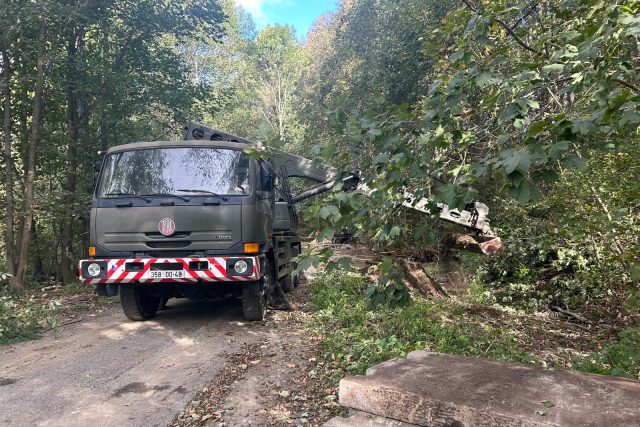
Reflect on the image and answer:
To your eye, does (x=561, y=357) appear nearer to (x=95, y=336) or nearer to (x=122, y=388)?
(x=122, y=388)

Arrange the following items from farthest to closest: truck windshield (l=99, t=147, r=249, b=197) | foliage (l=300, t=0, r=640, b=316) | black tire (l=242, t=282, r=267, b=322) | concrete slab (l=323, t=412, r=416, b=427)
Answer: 1. black tire (l=242, t=282, r=267, b=322)
2. truck windshield (l=99, t=147, r=249, b=197)
3. concrete slab (l=323, t=412, r=416, b=427)
4. foliage (l=300, t=0, r=640, b=316)

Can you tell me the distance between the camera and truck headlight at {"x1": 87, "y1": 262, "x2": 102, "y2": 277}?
597 centimetres

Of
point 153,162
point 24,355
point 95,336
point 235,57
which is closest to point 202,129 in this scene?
point 153,162

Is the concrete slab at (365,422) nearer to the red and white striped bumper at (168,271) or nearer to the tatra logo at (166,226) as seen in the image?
the red and white striped bumper at (168,271)

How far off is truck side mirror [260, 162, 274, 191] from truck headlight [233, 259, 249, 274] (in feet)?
3.77

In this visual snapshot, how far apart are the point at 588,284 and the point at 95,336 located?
7344mm

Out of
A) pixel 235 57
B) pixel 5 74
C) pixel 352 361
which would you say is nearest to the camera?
pixel 352 361

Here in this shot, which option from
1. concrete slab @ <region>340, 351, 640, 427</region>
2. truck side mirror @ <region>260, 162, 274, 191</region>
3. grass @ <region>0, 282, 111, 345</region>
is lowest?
grass @ <region>0, 282, 111, 345</region>

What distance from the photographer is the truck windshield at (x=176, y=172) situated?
6.11 metres

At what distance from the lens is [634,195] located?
5.61 meters

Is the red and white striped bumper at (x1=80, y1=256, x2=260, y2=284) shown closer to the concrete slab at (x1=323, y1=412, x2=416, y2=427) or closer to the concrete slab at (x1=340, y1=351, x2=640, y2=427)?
the concrete slab at (x1=340, y1=351, x2=640, y2=427)

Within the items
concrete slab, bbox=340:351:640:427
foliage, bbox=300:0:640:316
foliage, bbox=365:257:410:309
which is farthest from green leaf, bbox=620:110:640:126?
foliage, bbox=365:257:410:309

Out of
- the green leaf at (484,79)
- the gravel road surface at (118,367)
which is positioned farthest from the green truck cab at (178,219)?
the green leaf at (484,79)

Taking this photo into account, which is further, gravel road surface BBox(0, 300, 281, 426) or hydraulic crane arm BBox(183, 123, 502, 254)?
hydraulic crane arm BBox(183, 123, 502, 254)
